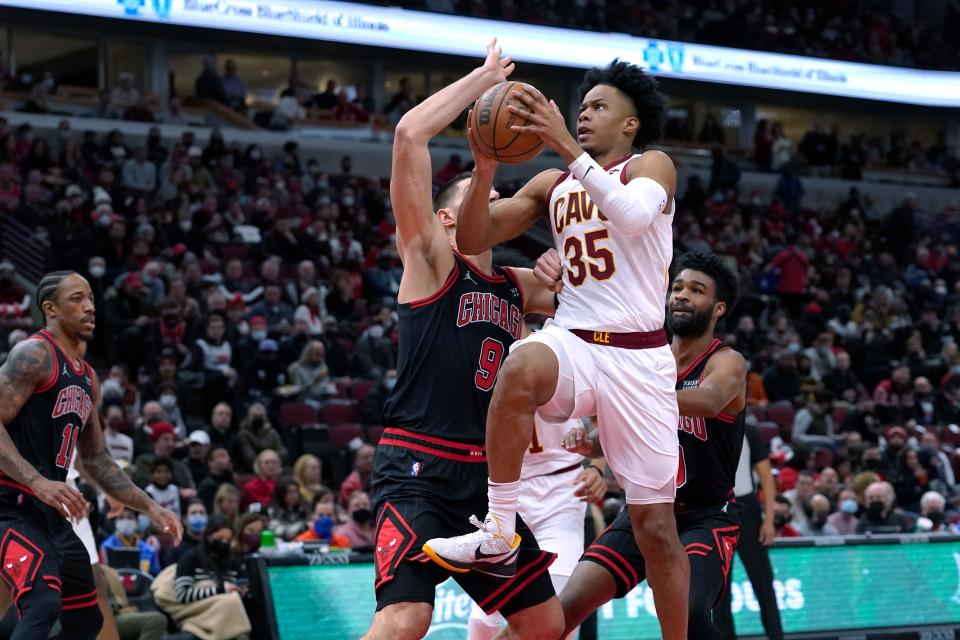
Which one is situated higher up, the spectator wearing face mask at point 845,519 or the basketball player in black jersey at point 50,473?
the basketball player in black jersey at point 50,473

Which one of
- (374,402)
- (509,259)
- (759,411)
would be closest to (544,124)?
(509,259)

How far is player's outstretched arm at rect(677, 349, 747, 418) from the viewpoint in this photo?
602cm

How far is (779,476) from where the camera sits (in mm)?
15391

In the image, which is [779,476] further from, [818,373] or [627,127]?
[627,127]

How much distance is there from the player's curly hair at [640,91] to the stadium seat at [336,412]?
32.9 ft

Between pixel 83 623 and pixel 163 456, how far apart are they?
224 inches

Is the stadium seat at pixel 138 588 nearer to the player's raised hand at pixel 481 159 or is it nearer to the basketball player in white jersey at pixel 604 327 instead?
the basketball player in white jersey at pixel 604 327

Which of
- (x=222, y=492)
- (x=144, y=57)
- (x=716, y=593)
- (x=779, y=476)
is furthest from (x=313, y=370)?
(x=144, y=57)

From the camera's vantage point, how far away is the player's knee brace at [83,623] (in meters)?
6.84

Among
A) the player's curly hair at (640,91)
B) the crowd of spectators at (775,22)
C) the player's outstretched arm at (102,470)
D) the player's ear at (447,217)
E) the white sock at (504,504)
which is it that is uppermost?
the crowd of spectators at (775,22)

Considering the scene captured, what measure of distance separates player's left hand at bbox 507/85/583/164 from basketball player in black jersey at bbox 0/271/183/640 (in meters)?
2.94

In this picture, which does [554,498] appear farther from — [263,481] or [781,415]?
[781,415]

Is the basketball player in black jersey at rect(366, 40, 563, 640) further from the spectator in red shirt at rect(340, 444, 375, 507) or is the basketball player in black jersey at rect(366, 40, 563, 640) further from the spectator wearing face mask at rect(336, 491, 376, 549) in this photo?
the spectator in red shirt at rect(340, 444, 375, 507)

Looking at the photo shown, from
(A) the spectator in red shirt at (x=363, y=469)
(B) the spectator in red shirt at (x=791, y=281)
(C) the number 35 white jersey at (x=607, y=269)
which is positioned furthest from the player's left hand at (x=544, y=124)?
(B) the spectator in red shirt at (x=791, y=281)
